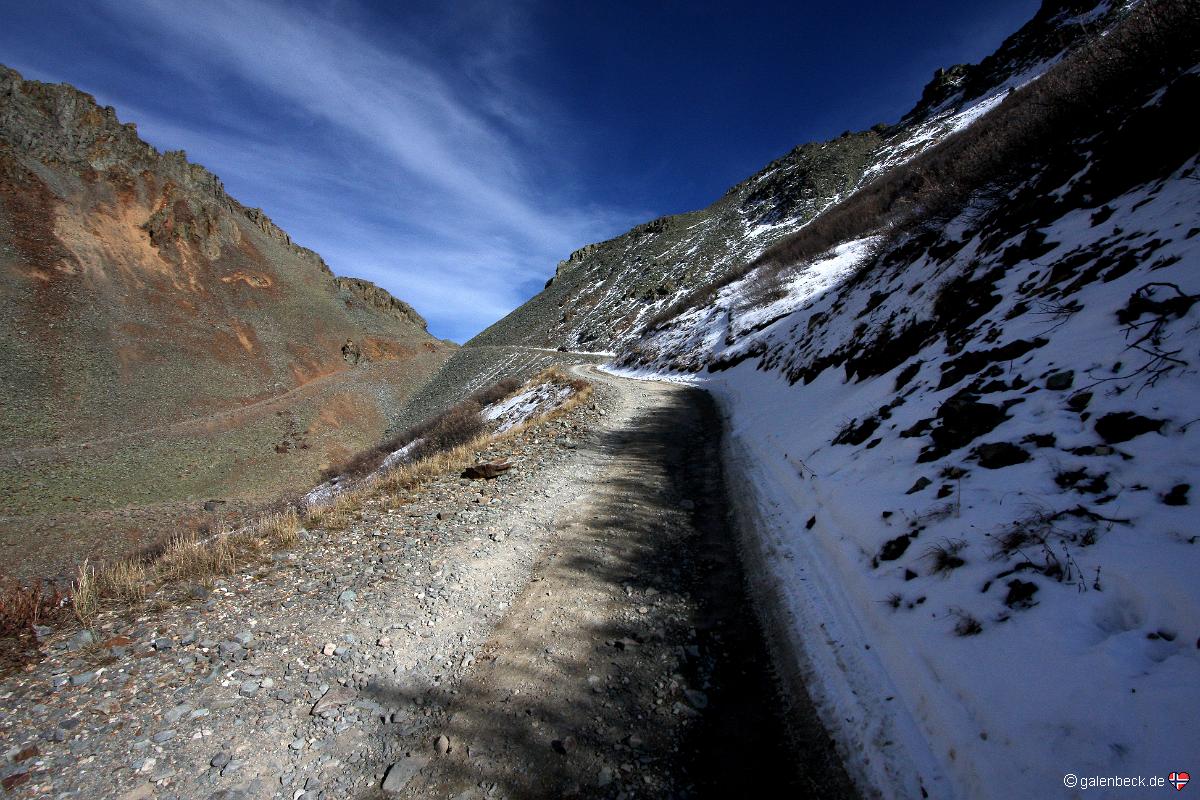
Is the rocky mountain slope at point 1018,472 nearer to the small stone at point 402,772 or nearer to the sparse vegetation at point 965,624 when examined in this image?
the sparse vegetation at point 965,624

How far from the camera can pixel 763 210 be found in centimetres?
6606

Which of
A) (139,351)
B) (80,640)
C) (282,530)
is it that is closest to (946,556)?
(80,640)

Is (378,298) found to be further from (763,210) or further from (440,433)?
(440,433)

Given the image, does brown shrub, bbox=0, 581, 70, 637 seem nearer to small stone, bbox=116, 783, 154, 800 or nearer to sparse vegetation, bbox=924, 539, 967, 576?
small stone, bbox=116, 783, 154, 800

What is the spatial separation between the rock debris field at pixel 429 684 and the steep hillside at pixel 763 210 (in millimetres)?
38933

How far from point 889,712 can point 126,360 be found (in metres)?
52.1

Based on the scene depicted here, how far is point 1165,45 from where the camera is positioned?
789 cm

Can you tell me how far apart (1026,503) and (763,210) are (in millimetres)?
71543

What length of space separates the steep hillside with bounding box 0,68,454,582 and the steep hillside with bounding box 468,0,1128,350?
25.6m

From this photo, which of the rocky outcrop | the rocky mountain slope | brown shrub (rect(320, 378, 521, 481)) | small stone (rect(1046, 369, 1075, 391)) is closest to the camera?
the rocky mountain slope

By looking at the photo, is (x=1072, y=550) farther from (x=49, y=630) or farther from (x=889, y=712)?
(x=49, y=630)

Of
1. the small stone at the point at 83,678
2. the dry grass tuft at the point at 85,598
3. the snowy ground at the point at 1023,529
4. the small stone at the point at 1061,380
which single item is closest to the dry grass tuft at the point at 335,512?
the dry grass tuft at the point at 85,598

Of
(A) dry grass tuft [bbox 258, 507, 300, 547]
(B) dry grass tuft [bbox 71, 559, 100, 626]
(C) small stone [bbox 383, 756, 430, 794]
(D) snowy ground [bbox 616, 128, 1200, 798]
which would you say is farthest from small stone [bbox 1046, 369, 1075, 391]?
(B) dry grass tuft [bbox 71, 559, 100, 626]

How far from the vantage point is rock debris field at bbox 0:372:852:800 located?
302 cm
